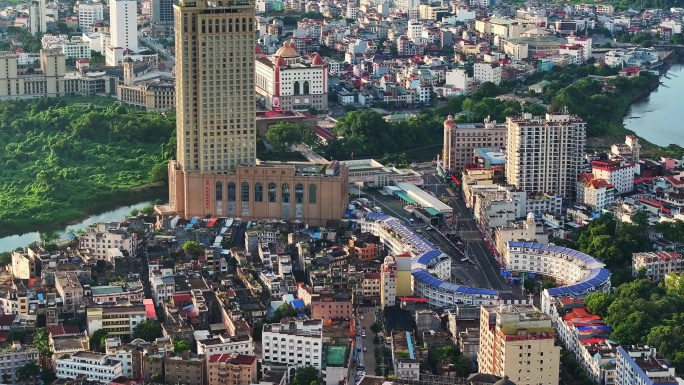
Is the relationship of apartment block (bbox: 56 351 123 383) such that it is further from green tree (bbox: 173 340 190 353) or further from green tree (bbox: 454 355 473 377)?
green tree (bbox: 454 355 473 377)

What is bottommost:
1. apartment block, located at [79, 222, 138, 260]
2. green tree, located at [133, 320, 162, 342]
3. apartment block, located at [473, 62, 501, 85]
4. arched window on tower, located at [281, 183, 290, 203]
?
green tree, located at [133, 320, 162, 342]

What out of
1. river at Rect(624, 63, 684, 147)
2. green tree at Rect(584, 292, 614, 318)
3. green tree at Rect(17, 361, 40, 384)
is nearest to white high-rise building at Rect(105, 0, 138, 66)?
river at Rect(624, 63, 684, 147)

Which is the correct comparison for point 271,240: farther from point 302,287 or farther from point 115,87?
point 115,87

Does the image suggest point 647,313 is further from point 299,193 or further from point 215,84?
point 215,84

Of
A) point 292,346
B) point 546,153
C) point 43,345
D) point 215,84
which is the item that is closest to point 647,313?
point 292,346

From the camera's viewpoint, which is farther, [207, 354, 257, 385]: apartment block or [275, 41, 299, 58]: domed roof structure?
[275, 41, 299, 58]: domed roof structure

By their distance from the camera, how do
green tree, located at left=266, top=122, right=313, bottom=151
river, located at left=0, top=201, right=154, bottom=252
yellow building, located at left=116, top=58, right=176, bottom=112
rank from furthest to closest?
yellow building, located at left=116, top=58, right=176, bottom=112 < green tree, located at left=266, top=122, right=313, bottom=151 < river, located at left=0, top=201, right=154, bottom=252
